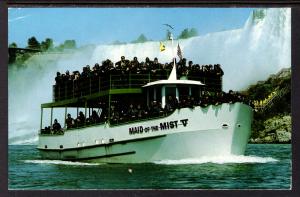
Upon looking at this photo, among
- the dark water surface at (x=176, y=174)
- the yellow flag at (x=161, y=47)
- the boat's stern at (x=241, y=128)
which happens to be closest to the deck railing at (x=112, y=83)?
the yellow flag at (x=161, y=47)

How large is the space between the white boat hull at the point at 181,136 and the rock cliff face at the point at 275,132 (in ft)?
0.80

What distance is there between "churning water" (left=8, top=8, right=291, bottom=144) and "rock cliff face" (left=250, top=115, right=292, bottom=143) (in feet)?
3.04

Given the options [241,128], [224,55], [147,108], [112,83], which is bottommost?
[241,128]

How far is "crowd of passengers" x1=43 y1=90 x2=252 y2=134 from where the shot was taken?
1850 centimetres

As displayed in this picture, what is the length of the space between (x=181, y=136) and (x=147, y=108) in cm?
92

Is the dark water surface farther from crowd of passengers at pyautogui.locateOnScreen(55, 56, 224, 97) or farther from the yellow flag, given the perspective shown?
the yellow flag

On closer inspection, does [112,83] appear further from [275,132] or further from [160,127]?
[275,132]

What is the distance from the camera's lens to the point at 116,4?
A: 59.1 ft

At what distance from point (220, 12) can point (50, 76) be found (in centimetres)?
364

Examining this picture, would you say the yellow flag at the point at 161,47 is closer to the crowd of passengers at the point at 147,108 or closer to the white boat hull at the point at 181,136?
the crowd of passengers at the point at 147,108

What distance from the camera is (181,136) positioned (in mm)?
18500

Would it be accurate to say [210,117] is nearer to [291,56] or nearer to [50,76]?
[291,56]

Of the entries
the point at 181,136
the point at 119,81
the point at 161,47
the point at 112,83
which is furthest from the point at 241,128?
the point at 112,83

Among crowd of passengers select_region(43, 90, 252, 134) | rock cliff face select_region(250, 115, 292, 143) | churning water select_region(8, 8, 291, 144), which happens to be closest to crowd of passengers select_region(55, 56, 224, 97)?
churning water select_region(8, 8, 291, 144)
